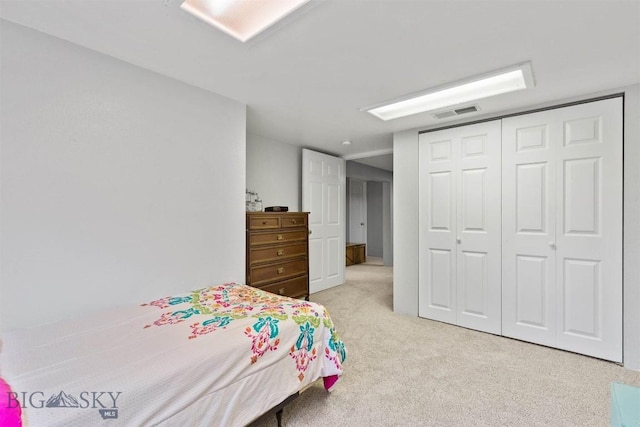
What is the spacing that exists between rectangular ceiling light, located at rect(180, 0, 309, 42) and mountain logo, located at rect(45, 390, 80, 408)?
1.75 metres

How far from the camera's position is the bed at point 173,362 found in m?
1.03

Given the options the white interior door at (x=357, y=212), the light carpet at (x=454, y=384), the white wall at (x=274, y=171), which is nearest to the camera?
the light carpet at (x=454, y=384)

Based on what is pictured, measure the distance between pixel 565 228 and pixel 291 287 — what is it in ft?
8.84

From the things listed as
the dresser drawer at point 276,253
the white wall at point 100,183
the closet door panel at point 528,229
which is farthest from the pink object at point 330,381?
the closet door panel at point 528,229

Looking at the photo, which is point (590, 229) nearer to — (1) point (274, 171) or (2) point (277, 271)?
(2) point (277, 271)

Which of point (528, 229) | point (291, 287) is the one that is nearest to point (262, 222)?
point (291, 287)

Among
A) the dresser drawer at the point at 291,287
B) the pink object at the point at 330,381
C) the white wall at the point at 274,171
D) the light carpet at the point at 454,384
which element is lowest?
the light carpet at the point at 454,384

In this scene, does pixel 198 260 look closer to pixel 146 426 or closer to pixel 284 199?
pixel 146 426

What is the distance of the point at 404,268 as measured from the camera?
346cm

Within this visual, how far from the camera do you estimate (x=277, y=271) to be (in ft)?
10.1

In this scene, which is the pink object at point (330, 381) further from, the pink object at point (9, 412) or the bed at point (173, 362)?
the pink object at point (9, 412)

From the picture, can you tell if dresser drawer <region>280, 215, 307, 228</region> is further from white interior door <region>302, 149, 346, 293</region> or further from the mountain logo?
the mountain logo

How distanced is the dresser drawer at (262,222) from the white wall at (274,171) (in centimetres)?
81

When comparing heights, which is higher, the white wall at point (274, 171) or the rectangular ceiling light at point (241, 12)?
the rectangular ceiling light at point (241, 12)
